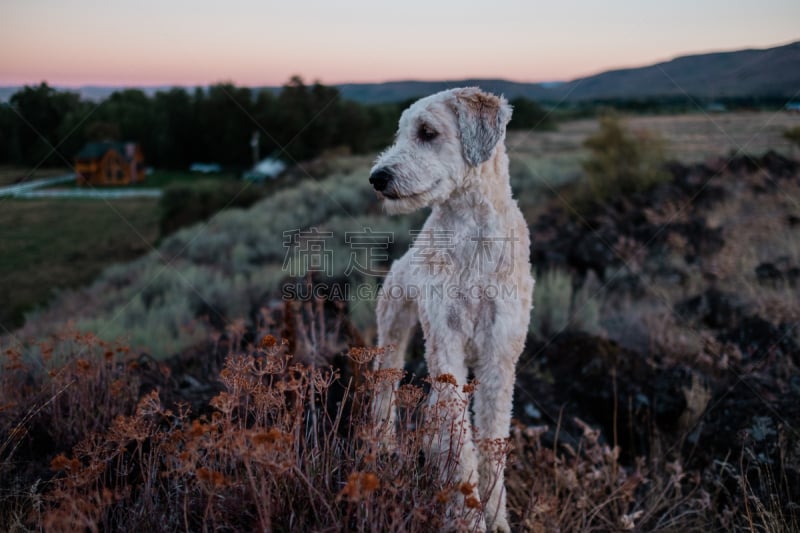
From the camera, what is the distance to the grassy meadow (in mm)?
2949

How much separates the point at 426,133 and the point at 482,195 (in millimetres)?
474

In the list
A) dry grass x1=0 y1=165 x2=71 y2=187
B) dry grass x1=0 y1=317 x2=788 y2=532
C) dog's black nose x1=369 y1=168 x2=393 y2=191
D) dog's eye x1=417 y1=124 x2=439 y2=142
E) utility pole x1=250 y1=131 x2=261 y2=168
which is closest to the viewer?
dry grass x1=0 y1=317 x2=788 y2=532

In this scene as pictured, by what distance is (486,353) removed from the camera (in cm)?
377

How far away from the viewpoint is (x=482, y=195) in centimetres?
360

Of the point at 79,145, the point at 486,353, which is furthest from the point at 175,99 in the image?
the point at 486,353

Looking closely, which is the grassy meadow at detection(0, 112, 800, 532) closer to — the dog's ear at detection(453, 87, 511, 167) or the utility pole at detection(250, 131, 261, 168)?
the dog's ear at detection(453, 87, 511, 167)

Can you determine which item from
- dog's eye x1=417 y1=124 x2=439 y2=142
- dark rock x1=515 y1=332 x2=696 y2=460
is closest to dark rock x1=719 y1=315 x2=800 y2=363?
dark rock x1=515 y1=332 x2=696 y2=460

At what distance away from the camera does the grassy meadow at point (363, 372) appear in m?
2.95

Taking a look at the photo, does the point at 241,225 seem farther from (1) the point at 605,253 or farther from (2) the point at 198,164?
(1) the point at 605,253

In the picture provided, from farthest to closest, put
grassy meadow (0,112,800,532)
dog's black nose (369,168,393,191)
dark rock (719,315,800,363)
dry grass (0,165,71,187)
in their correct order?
1. dry grass (0,165,71,187)
2. dark rock (719,315,800,363)
3. dog's black nose (369,168,393,191)
4. grassy meadow (0,112,800,532)

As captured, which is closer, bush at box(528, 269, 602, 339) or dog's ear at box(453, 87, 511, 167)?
dog's ear at box(453, 87, 511, 167)

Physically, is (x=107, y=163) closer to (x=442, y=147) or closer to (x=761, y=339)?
(x=442, y=147)

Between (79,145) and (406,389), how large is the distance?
8.08m

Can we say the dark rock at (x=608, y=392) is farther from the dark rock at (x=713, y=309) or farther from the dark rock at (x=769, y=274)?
the dark rock at (x=769, y=274)
